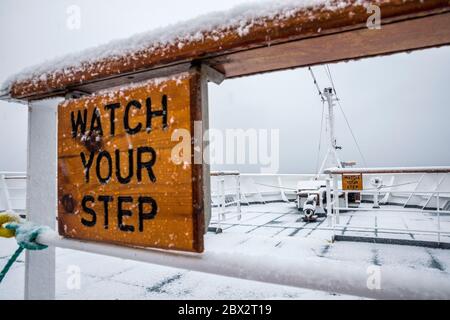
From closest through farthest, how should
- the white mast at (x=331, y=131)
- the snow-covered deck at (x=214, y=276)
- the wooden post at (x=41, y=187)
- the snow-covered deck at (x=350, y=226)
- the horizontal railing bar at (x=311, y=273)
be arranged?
the horizontal railing bar at (x=311, y=273), the wooden post at (x=41, y=187), the snow-covered deck at (x=214, y=276), the snow-covered deck at (x=350, y=226), the white mast at (x=331, y=131)

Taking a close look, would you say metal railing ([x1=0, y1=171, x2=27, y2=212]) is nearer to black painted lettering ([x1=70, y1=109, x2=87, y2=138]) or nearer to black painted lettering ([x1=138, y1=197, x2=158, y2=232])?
black painted lettering ([x1=70, y1=109, x2=87, y2=138])

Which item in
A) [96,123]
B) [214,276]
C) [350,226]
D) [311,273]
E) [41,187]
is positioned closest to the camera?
[311,273]

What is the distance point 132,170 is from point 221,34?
1.34ft

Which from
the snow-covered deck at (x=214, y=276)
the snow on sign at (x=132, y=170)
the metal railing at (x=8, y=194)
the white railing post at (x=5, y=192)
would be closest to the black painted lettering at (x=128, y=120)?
the snow on sign at (x=132, y=170)

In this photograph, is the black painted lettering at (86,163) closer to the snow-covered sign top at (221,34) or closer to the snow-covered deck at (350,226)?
the snow-covered sign top at (221,34)

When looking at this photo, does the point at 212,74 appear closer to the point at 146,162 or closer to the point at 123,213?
the point at 146,162

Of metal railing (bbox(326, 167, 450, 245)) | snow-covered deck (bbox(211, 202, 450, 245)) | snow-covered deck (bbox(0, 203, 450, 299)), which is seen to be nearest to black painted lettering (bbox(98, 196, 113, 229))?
snow-covered deck (bbox(0, 203, 450, 299))

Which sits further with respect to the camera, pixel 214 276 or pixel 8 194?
pixel 8 194

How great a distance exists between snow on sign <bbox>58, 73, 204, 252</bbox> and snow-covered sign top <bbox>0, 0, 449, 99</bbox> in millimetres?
64

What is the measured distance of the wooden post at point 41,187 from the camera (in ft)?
3.68

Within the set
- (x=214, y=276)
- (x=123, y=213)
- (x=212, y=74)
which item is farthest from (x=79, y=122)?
(x=214, y=276)

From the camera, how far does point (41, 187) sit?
3.81 feet

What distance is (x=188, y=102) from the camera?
0.65 m

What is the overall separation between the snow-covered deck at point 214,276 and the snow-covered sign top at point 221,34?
91 cm
